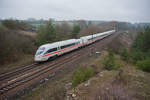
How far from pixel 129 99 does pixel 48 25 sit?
23524mm

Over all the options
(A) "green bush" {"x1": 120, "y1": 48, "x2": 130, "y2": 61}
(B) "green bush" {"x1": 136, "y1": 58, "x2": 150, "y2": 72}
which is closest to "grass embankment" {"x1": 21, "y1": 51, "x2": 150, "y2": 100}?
(B) "green bush" {"x1": 136, "y1": 58, "x2": 150, "y2": 72}

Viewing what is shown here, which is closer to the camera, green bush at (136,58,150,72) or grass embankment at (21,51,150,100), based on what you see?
grass embankment at (21,51,150,100)

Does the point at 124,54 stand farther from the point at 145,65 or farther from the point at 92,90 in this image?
the point at 92,90

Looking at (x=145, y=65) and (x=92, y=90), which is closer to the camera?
(x=92, y=90)

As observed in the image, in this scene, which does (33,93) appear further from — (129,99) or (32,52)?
(32,52)

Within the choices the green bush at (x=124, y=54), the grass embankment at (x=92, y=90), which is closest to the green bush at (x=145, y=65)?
the green bush at (x=124, y=54)

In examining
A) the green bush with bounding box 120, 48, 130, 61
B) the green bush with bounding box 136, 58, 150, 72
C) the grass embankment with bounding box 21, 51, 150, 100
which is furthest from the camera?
the green bush with bounding box 120, 48, 130, 61

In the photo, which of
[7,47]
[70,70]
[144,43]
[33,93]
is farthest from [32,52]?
[144,43]

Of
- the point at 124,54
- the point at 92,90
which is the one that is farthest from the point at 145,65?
the point at 92,90

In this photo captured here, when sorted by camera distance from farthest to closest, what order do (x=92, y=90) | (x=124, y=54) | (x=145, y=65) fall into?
1. (x=124, y=54)
2. (x=145, y=65)
3. (x=92, y=90)

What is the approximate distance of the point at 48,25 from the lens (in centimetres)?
2498

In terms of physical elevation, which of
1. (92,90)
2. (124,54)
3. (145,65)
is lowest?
(145,65)

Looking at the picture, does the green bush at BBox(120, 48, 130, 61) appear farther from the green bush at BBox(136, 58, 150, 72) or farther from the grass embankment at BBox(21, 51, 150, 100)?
the grass embankment at BBox(21, 51, 150, 100)

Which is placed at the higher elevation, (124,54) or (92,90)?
(124,54)
